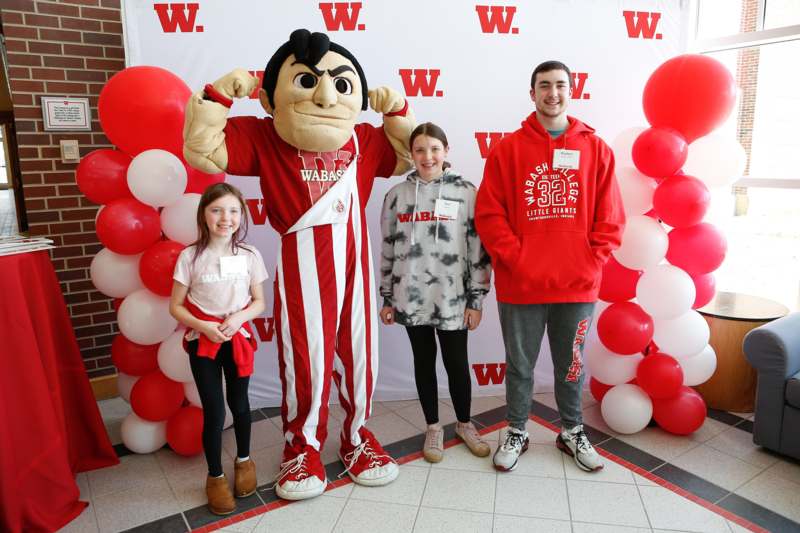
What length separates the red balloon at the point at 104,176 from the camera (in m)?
2.23

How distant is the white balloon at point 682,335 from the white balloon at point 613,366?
15 centimetres

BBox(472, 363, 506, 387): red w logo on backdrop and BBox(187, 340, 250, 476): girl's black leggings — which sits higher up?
BBox(187, 340, 250, 476): girl's black leggings

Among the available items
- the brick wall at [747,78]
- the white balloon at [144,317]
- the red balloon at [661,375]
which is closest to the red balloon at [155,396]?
the white balloon at [144,317]

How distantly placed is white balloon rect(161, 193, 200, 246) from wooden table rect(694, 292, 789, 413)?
2.61m

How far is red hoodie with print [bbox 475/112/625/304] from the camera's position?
7.00ft

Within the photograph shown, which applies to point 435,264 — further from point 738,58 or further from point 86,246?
point 738,58

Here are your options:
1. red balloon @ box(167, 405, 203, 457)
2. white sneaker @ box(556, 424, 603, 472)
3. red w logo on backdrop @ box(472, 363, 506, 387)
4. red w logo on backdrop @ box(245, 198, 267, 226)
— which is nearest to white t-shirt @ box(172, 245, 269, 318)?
red balloon @ box(167, 405, 203, 457)

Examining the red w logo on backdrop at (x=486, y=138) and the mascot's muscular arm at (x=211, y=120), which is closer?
the mascot's muscular arm at (x=211, y=120)

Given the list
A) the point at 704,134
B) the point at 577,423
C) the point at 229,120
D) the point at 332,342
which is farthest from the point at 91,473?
the point at 704,134

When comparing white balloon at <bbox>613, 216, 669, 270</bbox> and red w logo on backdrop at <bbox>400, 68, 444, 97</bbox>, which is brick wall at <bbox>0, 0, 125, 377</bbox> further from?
white balloon at <bbox>613, 216, 669, 270</bbox>

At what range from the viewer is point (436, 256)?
7.37 ft

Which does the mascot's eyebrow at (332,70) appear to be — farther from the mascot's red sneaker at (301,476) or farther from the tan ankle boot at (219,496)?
the tan ankle boot at (219,496)

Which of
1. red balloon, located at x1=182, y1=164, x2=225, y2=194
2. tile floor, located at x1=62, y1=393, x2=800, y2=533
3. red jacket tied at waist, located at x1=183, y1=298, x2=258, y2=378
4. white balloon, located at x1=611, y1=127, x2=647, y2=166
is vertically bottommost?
tile floor, located at x1=62, y1=393, x2=800, y2=533

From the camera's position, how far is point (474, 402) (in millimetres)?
3072
